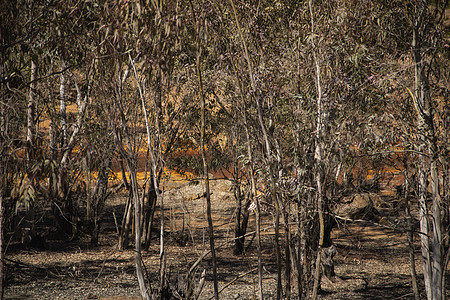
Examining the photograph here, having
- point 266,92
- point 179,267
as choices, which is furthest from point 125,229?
point 266,92

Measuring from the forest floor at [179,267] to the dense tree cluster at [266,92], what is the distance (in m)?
1.07

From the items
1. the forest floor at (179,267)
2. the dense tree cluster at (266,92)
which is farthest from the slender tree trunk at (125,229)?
the dense tree cluster at (266,92)

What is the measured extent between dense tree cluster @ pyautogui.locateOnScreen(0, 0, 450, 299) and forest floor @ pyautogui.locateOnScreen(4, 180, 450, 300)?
1068 millimetres

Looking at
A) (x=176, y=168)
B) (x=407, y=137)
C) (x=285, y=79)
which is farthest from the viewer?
(x=176, y=168)

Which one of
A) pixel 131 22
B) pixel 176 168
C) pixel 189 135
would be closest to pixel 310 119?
pixel 131 22

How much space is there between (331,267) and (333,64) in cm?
513

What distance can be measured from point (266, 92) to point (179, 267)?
5.53 meters

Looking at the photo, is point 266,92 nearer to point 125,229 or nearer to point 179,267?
point 179,267

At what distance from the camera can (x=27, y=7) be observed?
295 inches

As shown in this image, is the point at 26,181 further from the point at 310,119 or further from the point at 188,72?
the point at 188,72

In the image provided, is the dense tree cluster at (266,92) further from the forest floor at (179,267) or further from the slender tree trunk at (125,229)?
the slender tree trunk at (125,229)

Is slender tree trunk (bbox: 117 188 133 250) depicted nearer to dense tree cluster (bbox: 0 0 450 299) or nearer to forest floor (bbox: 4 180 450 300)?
forest floor (bbox: 4 180 450 300)

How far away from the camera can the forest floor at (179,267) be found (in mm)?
9188

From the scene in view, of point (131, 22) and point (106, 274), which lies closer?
point (131, 22)
